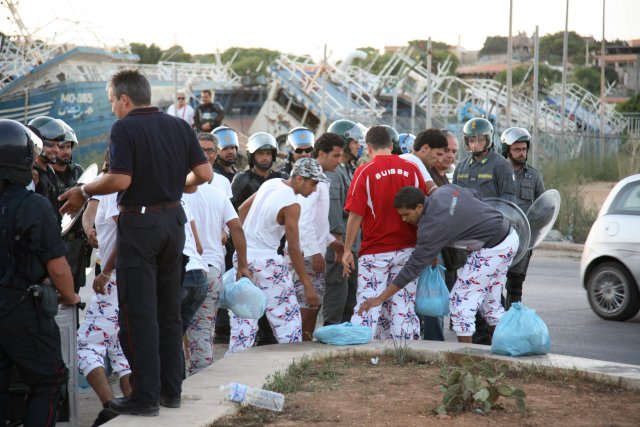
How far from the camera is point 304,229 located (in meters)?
9.00

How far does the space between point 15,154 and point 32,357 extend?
3.58ft

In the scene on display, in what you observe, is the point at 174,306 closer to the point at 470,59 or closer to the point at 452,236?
the point at 452,236

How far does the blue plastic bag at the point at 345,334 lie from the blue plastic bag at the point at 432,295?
23.8 inches

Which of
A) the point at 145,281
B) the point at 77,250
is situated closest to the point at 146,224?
the point at 145,281

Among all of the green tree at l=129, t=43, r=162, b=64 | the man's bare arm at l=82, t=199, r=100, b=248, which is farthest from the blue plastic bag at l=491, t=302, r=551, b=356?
the green tree at l=129, t=43, r=162, b=64

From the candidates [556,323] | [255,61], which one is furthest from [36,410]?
[255,61]

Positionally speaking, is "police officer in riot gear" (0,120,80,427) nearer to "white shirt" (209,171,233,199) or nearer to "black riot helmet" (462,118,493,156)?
"white shirt" (209,171,233,199)

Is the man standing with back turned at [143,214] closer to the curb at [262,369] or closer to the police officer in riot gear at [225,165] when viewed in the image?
the curb at [262,369]

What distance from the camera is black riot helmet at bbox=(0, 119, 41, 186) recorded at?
5582 mm

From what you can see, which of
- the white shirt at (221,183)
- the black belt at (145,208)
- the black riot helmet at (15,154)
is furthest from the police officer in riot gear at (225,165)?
the black riot helmet at (15,154)

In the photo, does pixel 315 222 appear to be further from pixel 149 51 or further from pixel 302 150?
pixel 149 51

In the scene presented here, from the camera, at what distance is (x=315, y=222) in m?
9.14

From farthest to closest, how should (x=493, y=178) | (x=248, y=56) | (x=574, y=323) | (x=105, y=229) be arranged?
(x=248, y=56), (x=574, y=323), (x=493, y=178), (x=105, y=229)

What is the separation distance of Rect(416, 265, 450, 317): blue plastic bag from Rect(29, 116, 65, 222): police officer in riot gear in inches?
115
